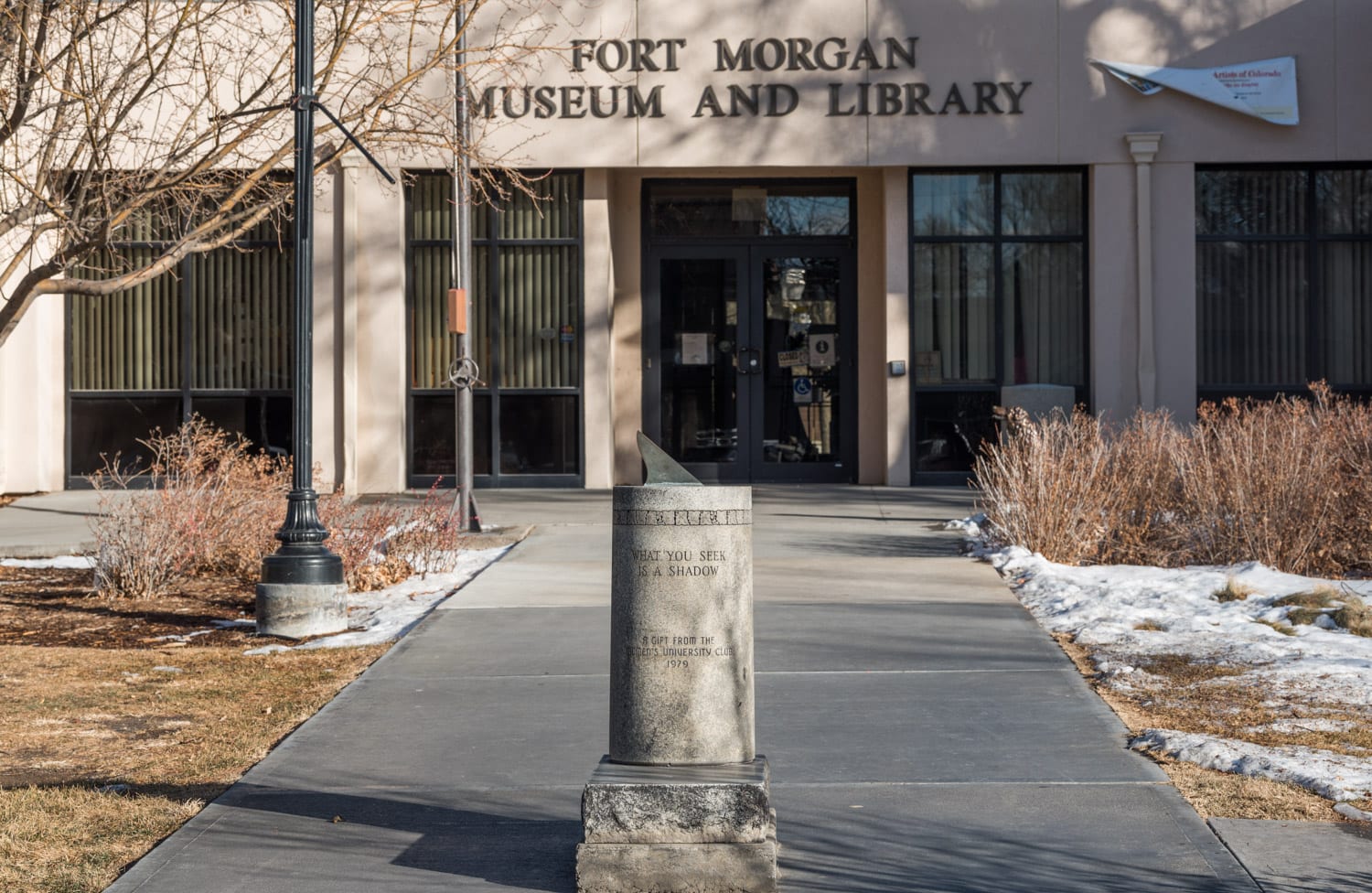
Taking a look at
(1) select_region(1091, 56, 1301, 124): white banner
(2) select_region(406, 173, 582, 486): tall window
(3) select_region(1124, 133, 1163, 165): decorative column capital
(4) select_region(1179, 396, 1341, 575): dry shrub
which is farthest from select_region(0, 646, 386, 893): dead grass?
(1) select_region(1091, 56, 1301, 124): white banner

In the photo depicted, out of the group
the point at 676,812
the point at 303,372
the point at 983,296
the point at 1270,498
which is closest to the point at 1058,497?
the point at 1270,498

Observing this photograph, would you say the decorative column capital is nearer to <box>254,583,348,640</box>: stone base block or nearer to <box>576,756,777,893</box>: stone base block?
<box>254,583,348,640</box>: stone base block

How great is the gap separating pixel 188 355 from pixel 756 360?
7312mm

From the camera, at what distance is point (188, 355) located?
20.4 m

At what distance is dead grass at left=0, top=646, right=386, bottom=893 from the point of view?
5.25m

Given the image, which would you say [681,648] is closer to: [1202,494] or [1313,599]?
[1313,599]

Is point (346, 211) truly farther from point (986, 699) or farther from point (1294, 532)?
point (986, 699)

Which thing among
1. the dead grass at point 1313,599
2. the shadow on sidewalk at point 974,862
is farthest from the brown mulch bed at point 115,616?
the dead grass at point 1313,599

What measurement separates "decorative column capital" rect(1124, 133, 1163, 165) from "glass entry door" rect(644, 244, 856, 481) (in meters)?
3.86

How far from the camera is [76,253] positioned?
10023 mm

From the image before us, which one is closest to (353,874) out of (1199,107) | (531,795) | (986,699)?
(531,795)

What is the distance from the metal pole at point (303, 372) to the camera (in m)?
9.74

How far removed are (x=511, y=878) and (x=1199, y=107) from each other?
17373 millimetres

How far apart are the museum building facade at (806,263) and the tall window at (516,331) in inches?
1.5
